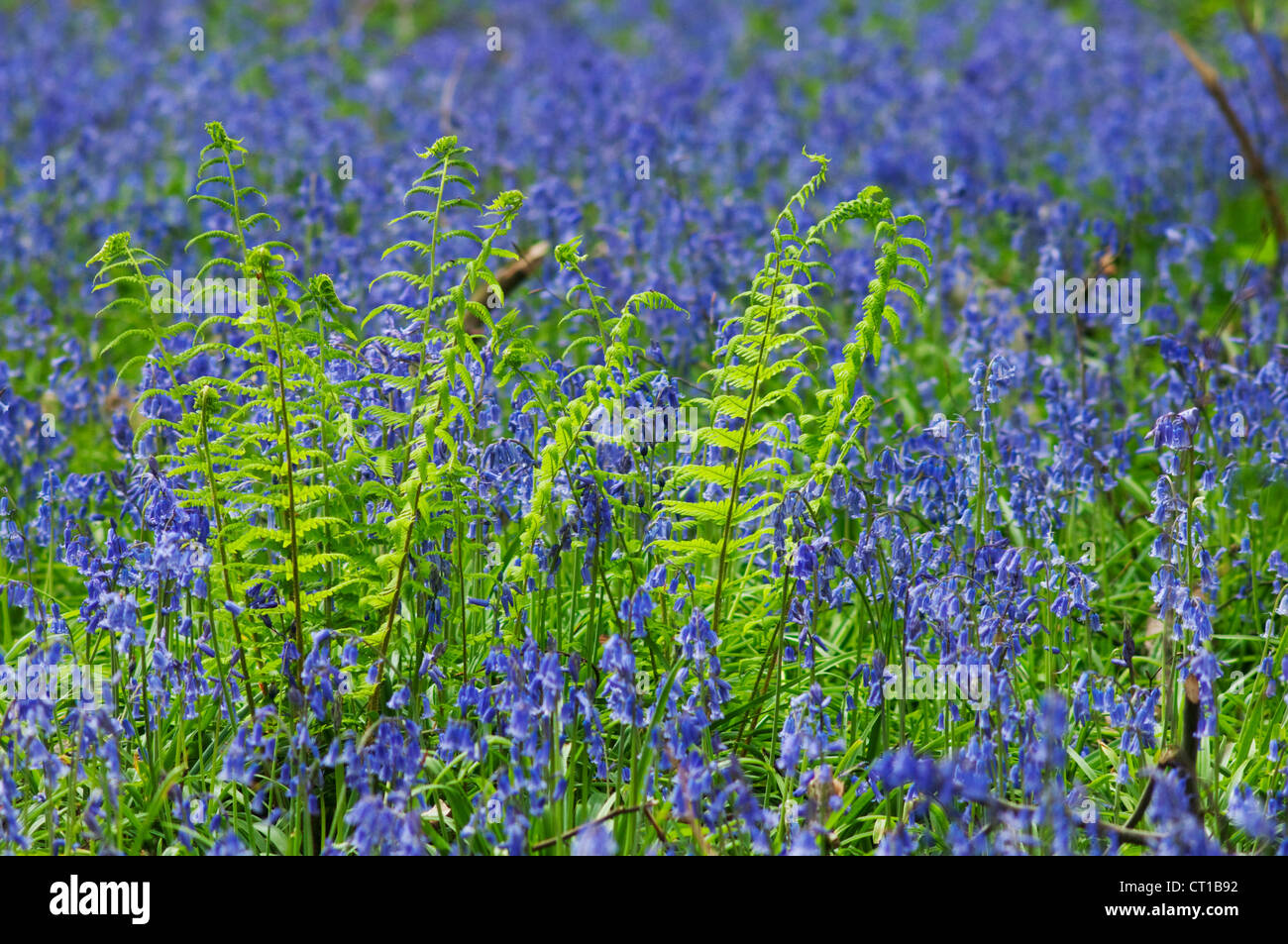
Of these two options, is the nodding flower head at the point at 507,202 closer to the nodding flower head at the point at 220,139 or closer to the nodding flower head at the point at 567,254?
the nodding flower head at the point at 567,254

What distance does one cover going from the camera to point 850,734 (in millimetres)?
4051

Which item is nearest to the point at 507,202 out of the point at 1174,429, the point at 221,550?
the point at 221,550

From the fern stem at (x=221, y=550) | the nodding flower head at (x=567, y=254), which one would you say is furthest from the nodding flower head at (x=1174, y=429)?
the fern stem at (x=221, y=550)

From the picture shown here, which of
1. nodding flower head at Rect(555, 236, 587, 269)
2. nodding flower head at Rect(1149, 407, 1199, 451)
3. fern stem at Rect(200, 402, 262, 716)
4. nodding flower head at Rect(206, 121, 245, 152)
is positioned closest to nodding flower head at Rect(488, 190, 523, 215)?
nodding flower head at Rect(555, 236, 587, 269)

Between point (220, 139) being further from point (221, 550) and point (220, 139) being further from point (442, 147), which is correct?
point (221, 550)

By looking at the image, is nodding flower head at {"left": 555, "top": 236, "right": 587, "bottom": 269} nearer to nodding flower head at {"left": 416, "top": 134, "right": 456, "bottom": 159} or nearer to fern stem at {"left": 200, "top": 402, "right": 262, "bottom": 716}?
nodding flower head at {"left": 416, "top": 134, "right": 456, "bottom": 159}

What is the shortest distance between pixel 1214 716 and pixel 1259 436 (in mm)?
2027

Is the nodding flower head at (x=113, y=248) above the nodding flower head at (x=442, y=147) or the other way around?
the other way around

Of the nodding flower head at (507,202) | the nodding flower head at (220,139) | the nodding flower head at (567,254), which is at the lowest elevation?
the nodding flower head at (567,254)

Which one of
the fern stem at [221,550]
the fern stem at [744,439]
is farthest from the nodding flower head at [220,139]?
the fern stem at [744,439]

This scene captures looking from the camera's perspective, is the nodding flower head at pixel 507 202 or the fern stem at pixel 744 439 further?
the fern stem at pixel 744 439

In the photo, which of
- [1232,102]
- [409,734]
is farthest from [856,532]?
[1232,102]

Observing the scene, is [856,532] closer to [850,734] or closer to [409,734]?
[850,734]
